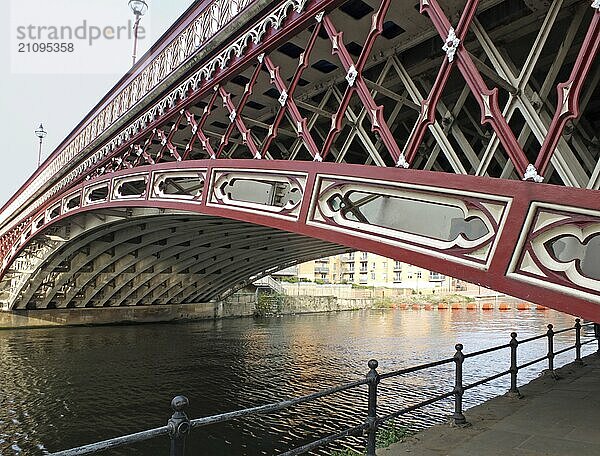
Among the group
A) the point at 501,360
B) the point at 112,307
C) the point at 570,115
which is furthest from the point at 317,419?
the point at 112,307

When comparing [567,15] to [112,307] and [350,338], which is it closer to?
[350,338]

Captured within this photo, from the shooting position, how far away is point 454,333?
2886 cm

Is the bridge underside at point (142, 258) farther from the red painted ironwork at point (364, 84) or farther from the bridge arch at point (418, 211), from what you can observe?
the red painted ironwork at point (364, 84)

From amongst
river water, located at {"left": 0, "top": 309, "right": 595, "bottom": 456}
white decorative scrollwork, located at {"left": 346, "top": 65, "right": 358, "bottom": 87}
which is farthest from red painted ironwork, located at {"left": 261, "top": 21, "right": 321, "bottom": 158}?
river water, located at {"left": 0, "top": 309, "right": 595, "bottom": 456}

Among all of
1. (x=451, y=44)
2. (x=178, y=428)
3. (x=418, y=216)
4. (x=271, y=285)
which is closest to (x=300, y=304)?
(x=271, y=285)

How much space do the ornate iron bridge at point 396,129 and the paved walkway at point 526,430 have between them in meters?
1.93

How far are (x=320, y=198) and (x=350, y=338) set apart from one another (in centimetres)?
2004

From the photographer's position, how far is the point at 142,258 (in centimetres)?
2748

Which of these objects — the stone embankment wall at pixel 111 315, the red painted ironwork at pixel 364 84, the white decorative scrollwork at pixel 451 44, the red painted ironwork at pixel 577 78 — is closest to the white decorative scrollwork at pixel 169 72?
the red painted ironwork at pixel 364 84

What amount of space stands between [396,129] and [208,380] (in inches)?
347

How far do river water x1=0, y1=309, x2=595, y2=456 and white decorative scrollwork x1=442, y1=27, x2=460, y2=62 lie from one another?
6313 millimetres

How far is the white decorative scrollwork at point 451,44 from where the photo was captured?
5.48 meters

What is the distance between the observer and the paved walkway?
5.72 m

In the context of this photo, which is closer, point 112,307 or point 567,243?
point 567,243
